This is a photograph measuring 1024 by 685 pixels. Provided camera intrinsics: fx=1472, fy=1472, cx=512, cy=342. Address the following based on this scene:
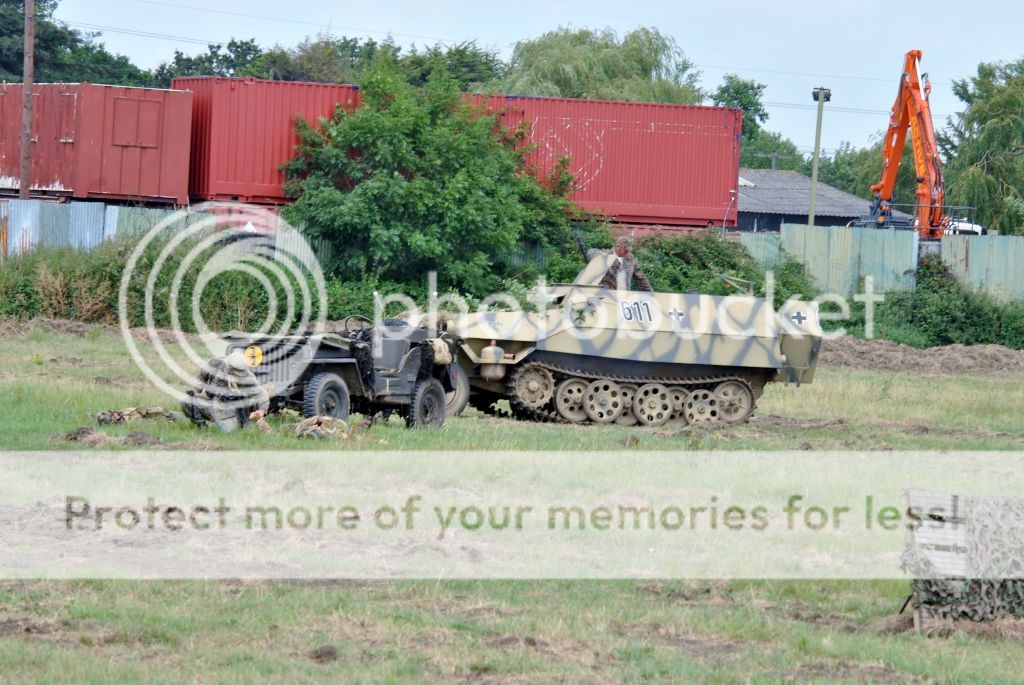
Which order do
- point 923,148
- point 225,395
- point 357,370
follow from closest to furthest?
point 225,395, point 357,370, point 923,148

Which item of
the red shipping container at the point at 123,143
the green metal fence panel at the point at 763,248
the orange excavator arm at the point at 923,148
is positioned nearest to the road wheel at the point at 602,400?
the red shipping container at the point at 123,143

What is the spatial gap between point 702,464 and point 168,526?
5572 millimetres

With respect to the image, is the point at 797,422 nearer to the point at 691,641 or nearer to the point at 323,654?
the point at 691,641

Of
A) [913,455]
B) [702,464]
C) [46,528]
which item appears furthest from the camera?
[913,455]

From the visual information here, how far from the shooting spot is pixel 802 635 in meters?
7.52

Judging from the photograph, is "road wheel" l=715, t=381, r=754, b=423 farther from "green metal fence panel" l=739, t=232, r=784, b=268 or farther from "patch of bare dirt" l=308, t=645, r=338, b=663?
"green metal fence panel" l=739, t=232, r=784, b=268

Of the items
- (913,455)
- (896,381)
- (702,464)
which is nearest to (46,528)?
(702,464)

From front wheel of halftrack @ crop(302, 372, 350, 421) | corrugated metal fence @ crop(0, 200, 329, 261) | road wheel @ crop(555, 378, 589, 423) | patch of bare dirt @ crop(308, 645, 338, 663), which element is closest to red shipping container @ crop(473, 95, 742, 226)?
corrugated metal fence @ crop(0, 200, 329, 261)

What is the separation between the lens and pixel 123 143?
30719mm

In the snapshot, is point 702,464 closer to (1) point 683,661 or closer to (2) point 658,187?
(1) point 683,661

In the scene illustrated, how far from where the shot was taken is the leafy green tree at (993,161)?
4828cm

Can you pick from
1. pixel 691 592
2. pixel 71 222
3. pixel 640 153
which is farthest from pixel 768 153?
pixel 691 592

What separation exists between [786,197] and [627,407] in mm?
46281

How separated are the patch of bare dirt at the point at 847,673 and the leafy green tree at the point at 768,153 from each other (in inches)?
2950
